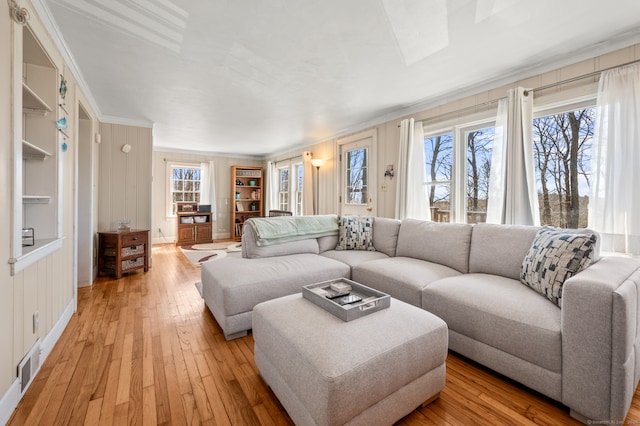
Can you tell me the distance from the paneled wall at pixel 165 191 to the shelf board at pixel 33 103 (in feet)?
15.9

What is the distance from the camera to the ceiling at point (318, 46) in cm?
176

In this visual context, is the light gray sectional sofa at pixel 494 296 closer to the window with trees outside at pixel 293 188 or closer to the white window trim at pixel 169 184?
the window with trees outside at pixel 293 188

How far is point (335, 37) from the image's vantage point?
80.9 inches

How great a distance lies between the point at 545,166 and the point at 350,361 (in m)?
2.74

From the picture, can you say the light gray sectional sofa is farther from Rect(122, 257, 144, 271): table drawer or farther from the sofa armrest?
Rect(122, 257, 144, 271): table drawer

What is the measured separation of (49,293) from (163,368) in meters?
1.09

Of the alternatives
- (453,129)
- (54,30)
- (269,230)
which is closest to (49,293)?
(269,230)

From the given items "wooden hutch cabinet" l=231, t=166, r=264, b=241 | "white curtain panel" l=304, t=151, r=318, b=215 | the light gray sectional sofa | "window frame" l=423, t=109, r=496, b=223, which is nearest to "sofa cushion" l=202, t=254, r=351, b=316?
the light gray sectional sofa

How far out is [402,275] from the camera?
223 cm

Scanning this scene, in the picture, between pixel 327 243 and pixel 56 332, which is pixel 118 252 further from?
pixel 327 243

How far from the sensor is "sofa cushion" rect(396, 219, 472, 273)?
2.44 m

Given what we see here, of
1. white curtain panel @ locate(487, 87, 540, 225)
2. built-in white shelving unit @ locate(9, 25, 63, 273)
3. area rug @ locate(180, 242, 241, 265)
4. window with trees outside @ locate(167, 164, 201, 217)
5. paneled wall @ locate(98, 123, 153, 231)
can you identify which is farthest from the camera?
window with trees outside @ locate(167, 164, 201, 217)

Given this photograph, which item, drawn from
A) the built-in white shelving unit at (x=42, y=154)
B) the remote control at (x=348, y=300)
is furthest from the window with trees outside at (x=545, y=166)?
the built-in white shelving unit at (x=42, y=154)

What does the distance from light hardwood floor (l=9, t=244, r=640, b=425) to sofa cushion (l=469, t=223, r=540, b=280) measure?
771 mm
